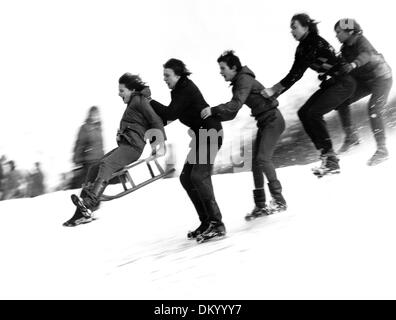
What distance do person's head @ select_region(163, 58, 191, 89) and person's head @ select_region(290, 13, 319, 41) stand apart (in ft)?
3.18

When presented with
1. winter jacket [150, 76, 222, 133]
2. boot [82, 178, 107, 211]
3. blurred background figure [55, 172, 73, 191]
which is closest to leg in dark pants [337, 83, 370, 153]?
winter jacket [150, 76, 222, 133]

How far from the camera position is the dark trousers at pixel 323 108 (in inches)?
191

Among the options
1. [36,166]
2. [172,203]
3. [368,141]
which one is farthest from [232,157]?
[36,166]

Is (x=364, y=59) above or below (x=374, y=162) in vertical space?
above

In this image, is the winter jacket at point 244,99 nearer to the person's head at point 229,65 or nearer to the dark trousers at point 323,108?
the person's head at point 229,65

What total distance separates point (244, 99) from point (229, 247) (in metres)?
1.08

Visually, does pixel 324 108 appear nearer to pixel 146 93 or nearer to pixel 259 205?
pixel 259 205

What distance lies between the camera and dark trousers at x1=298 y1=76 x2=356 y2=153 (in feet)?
15.9

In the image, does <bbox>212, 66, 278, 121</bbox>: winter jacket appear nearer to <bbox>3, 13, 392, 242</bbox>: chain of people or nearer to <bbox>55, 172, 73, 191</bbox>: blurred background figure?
<bbox>3, 13, 392, 242</bbox>: chain of people

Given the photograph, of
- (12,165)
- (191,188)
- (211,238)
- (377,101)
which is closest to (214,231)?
(211,238)

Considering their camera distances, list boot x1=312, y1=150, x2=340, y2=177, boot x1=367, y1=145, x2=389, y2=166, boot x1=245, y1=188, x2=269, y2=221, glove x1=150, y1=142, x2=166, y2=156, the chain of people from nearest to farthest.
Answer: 1. the chain of people
2. boot x1=245, y1=188, x2=269, y2=221
3. glove x1=150, y1=142, x2=166, y2=156
4. boot x1=312, y1=150, x2=340, y2=177
5. boot x1=367, y1=145, x2=389, y2=166

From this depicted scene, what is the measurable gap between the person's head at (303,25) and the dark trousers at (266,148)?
677 mm

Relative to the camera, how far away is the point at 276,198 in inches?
184

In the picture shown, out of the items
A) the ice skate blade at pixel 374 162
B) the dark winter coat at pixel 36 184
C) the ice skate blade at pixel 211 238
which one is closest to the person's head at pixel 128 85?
the ice skate blade at pixel 211 238
